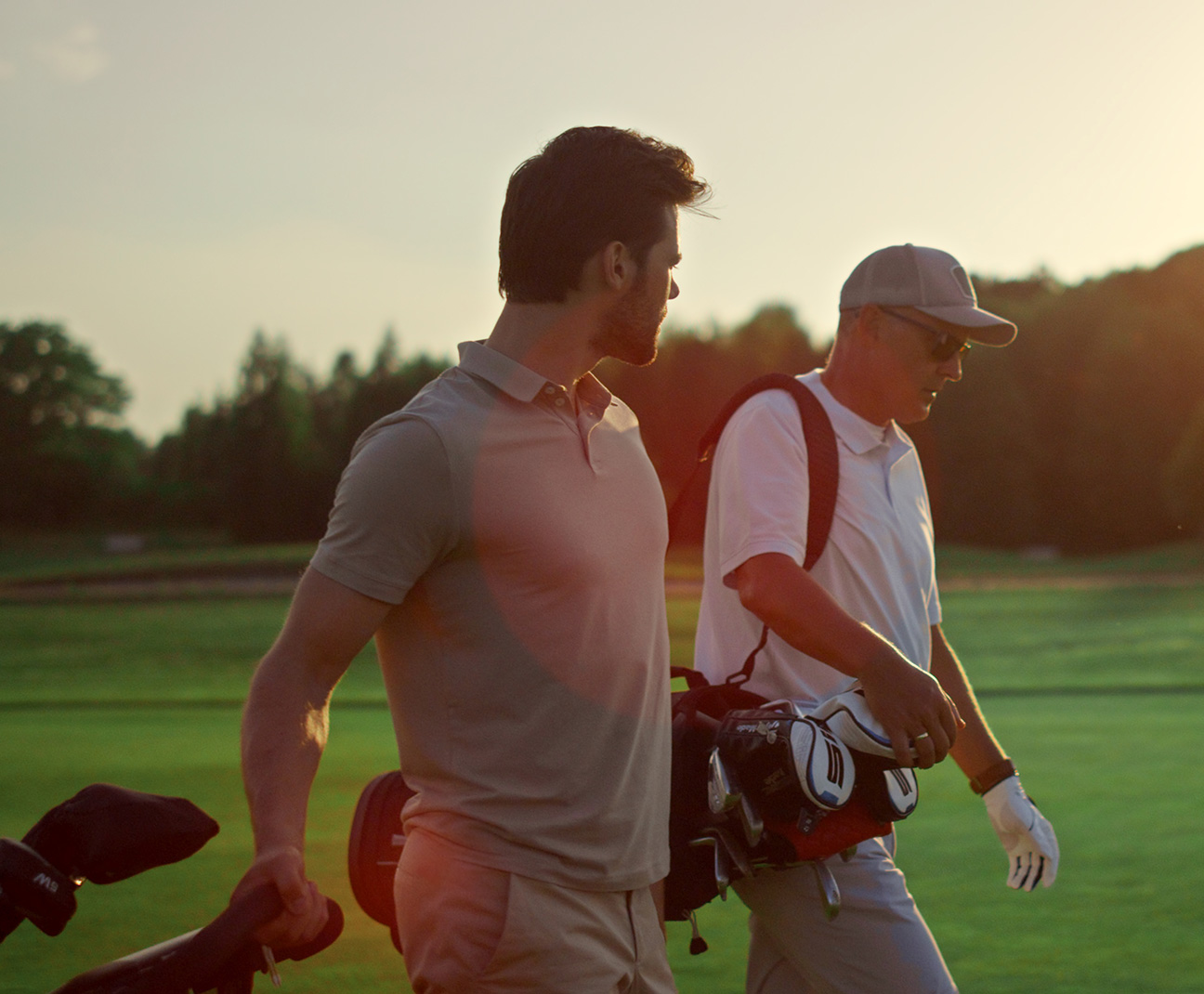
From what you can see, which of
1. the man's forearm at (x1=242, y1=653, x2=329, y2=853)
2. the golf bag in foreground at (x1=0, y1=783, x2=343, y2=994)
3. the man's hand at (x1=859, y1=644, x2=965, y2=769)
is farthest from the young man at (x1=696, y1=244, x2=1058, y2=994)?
the golf bag in foreground at (x1=0, y1=783, x2=343, y2=994)

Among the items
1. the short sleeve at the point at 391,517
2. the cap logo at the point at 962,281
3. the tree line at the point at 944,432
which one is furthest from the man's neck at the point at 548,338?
the tree line at the point at 944,432

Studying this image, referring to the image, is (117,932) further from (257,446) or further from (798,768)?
(257,446)

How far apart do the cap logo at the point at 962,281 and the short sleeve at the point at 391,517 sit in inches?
65.8

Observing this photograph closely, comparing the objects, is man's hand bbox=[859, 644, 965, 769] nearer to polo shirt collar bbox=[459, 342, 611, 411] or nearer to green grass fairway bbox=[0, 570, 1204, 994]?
polo shirt collar bbox=[459, 342, 611, 411]

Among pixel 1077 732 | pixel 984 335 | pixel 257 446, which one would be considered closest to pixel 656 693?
pixel 984 335

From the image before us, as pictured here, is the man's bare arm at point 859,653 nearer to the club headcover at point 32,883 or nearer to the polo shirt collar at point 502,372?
the polo shirt collar at point 502,372

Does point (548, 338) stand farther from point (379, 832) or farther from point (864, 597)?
point (864, 597)

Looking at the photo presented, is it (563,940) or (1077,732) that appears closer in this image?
(563,940)

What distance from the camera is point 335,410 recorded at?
6900 centimetres

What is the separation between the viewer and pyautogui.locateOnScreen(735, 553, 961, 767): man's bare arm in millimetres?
2654

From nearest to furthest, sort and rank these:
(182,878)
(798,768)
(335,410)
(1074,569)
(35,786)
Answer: (798,768) → (182,878) → (35,786) → (1074,569) → (335,410)

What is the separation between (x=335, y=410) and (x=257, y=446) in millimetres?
7510

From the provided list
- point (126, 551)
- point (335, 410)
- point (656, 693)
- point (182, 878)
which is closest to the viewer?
point (656, 693)

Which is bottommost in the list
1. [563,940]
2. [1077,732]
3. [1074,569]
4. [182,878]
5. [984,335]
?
[1074,569]
